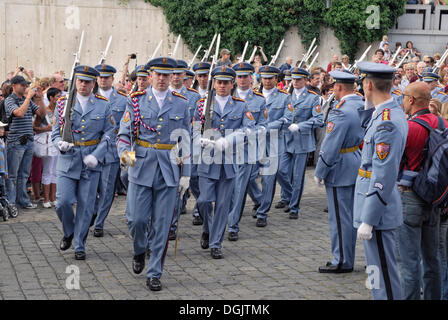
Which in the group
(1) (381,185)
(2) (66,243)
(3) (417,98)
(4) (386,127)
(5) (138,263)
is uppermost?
(3) (417,98)

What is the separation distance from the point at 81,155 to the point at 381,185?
158 inches

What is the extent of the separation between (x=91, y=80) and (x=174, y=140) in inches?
69.2

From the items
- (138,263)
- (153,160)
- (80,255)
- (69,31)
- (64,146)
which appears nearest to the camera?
(153,160)

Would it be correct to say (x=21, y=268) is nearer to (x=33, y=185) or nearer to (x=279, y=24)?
(x=33, y=185)

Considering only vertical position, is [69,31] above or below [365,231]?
above

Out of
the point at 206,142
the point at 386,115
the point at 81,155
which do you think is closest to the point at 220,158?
the point at 206,142

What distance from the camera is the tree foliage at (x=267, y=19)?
24.6m

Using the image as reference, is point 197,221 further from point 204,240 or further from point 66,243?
point 66,243

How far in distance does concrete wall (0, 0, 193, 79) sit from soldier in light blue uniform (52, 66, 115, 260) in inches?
659

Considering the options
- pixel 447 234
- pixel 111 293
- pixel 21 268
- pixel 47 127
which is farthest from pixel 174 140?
pixel 47 127

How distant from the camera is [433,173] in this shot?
5.71m

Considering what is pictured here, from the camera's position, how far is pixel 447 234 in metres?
6.21

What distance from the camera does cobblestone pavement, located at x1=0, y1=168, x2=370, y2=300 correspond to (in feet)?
21.9

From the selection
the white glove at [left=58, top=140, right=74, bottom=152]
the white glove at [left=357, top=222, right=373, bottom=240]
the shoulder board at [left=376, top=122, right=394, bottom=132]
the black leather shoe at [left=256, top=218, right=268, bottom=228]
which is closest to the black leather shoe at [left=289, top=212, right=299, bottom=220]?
the black leather shoe at [left=256, top=218, right=268, bottom=228]
